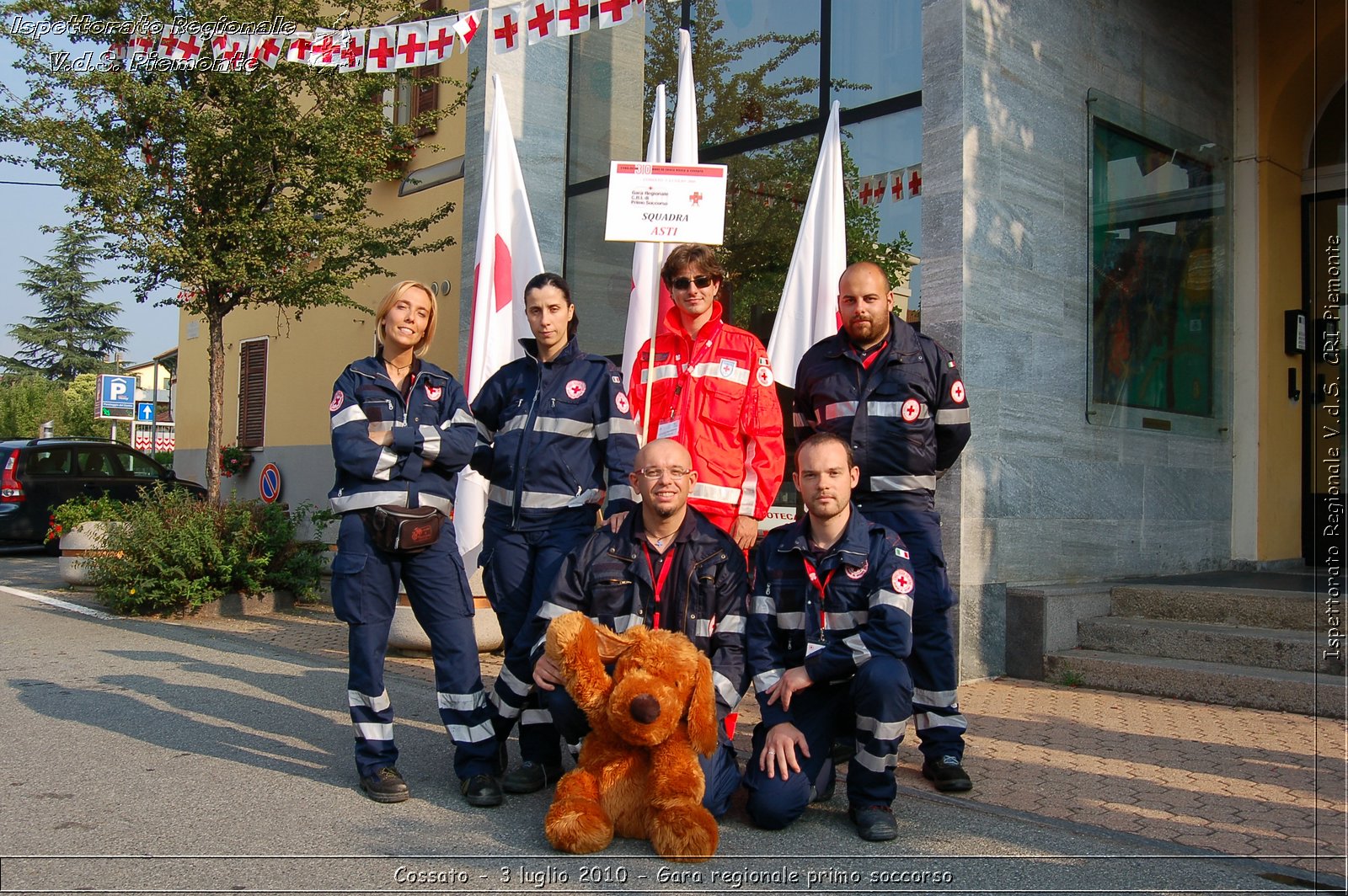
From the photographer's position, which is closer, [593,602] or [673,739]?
[673,739]

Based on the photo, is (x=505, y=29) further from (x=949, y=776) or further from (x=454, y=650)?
(x=949, y=776)

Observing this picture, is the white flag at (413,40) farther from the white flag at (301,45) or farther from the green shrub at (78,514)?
the green shrub at (78,514)

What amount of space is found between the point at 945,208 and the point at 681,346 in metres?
2.57

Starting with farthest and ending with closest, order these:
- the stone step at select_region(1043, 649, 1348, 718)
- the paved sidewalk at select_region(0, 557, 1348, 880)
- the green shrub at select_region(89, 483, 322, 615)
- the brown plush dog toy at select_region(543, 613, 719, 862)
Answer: the green shrub at select_region(89, 483, 322, 615), the stone step at select_region(1043, 649, 1348, 718), the paved sidewalk at select_region(0, 557, 1348, 880), the brown plush dog toy at select_region(543, 613, 719, 862)

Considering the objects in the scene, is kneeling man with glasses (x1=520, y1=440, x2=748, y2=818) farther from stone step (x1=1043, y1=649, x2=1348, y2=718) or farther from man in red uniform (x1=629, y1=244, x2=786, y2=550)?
stone step (x1=1043, y1=649, x2=1348, y2=718)

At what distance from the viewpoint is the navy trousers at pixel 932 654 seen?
4559mm

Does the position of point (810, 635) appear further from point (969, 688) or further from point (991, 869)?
point (969, 688)

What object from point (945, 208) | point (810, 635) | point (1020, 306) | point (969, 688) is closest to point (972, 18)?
point (945, 208)

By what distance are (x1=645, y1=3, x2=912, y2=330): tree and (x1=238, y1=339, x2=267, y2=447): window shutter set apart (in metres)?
9.03

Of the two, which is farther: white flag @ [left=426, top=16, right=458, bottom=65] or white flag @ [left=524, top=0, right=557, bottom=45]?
white flag @ [left=426, top=16, right=458, bottom=65]

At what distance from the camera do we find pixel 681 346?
5.03 m

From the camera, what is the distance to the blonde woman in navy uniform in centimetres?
431

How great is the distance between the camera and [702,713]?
376 cm

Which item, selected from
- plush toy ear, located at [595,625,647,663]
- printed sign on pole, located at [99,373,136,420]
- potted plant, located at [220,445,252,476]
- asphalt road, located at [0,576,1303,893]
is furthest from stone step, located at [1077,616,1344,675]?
printed sign on pole, located at [99,373,136,420]
